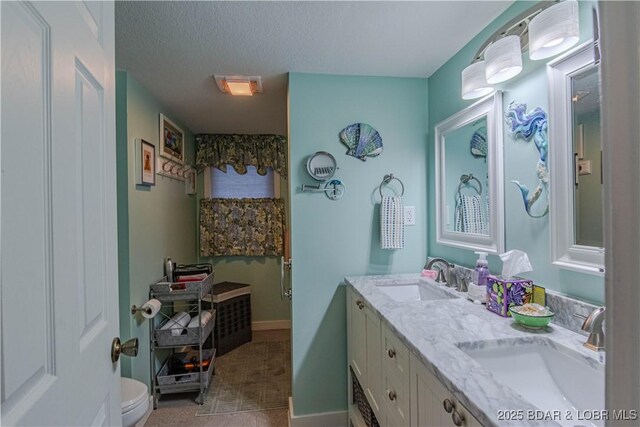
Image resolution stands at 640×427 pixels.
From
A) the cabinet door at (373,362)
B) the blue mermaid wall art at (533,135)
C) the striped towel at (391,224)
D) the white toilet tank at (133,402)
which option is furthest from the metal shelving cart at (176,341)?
the blue mermaid wall art at (533,135)

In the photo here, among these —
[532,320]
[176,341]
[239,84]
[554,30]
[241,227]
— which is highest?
[239,84]

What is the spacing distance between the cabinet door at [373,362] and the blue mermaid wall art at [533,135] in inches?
32.9

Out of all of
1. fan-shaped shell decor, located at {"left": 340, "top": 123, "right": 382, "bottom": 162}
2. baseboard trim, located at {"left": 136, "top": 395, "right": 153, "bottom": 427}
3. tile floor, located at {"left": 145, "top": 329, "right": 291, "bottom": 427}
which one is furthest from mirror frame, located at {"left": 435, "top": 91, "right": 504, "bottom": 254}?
baseboard trim, located at {"left": 136, "top": 395, "right": 153, "bottom": 427}

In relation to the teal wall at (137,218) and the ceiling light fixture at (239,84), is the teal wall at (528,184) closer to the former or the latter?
the ceiling light fixture at (239,84)

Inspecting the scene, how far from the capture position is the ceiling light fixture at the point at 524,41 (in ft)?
3.15

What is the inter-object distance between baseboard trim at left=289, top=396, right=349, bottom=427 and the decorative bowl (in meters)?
1.39

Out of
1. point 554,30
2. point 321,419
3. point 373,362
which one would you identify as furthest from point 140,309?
point 554,30

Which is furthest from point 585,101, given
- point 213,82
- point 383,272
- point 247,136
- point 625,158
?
point 247,136

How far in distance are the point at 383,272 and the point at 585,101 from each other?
1364 millimetres

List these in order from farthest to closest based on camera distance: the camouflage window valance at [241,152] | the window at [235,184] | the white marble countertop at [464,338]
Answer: the window at [235,184], the camouflage window valance at [241,152], the white marble countertop at [464,338]

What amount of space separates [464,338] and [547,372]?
273mm

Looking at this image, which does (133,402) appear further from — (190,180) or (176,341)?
(190,180)

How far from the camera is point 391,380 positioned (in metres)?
1.18

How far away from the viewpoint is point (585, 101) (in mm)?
1026
